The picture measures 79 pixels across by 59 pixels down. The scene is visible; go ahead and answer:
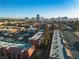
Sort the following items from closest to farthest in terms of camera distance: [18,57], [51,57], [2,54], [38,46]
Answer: [51,57]
[18,57]
[2,54]
[38,46]

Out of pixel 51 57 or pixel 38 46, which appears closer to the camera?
pixel 51 57

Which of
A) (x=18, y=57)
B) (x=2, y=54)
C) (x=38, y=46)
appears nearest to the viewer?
(x=18, y=57)

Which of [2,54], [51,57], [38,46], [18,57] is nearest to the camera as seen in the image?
[51,57]

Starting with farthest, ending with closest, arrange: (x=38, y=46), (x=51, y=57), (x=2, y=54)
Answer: (x=38, y=46) → (x=2, y=54) → (x=51, y=57)

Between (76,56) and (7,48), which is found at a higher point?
(7,48)

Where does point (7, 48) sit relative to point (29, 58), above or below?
above

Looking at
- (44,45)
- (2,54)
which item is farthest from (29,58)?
(44,45)

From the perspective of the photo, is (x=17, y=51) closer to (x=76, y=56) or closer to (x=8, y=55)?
(x=8, y=55)

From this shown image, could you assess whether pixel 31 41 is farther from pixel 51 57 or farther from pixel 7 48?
pixel 51 57

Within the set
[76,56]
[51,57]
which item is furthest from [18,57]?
[76,56]
